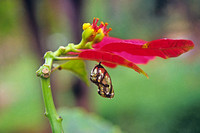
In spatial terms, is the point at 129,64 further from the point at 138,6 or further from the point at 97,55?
the point at 138,6

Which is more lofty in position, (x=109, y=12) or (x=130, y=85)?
(x=109, y=12)

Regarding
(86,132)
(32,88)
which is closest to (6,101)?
(32,88)

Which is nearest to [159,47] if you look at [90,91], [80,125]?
[80,125]

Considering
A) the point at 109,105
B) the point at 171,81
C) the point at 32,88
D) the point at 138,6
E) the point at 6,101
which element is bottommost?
the point at 109,105

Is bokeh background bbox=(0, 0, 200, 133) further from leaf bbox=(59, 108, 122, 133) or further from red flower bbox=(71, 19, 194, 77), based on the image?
red flower bbox=(71, 19, 194, 77)

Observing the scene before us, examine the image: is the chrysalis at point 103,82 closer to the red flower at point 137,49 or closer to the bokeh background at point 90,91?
the red flower at point 137,49

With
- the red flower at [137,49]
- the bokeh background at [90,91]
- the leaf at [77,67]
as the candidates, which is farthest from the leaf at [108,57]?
the bokeh background at [90,91]

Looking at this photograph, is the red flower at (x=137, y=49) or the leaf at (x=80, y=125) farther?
the leaf at (x=80, y=125)

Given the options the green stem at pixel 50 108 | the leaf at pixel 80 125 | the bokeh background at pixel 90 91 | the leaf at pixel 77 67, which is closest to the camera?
the green stem at pixel 50 108

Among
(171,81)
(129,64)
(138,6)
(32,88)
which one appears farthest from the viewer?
(138,6)
